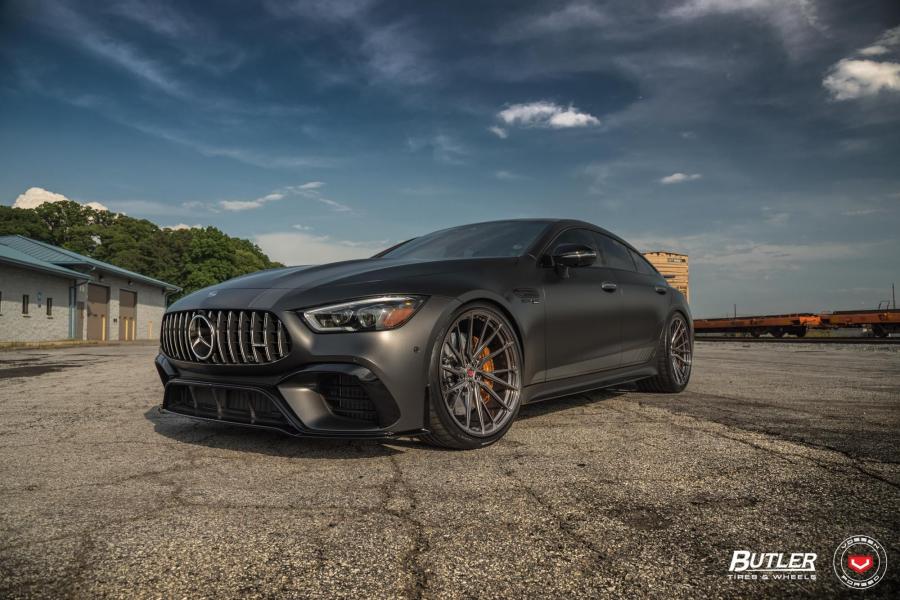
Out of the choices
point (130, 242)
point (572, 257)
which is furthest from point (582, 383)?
point (130, 242)

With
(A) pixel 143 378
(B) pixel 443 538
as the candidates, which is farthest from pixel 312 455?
(A) pixel 143 378

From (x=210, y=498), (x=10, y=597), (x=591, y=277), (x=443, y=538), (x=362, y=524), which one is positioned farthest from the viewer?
(x=591, y=277)

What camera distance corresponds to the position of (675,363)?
5.38 metres

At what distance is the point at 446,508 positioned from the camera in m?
2.19

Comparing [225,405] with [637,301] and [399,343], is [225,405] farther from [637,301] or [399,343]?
[637,301]

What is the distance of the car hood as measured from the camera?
9.67 feet

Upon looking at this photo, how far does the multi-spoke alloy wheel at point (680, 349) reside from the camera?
5355mm

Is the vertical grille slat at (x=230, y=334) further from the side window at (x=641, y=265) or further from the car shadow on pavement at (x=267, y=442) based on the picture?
the side window at (x=641, y=265)

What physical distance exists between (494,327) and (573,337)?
821 millimetres

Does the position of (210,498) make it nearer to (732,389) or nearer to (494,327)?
(494,327)

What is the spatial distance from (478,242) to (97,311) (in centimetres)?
3392

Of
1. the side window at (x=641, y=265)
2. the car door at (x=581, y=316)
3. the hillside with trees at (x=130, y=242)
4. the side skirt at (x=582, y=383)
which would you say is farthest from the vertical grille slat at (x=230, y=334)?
the hillside with trees at (x=130, y=242)

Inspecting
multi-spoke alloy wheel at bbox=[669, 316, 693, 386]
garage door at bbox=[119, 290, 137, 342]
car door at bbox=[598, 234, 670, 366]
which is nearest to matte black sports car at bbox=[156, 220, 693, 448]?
car door at bbox=[598, 234, 670, 366]

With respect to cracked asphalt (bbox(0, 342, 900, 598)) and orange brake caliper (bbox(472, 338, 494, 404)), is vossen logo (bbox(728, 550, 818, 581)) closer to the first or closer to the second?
cracked asphalt (bbox(0, 342, 900, 598))
